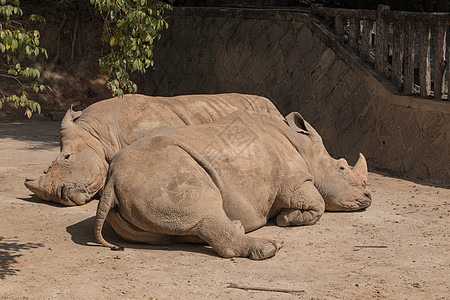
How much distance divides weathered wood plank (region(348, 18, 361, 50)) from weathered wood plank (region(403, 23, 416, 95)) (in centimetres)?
112

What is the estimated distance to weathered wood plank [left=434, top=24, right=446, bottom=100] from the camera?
9406mm

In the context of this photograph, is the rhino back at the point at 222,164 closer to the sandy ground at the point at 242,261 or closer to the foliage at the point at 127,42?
the sandy ground at the point at 242,261

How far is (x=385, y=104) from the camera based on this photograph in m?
10.3

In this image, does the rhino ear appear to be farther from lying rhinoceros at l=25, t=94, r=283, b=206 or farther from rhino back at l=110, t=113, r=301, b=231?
rhino back at l=110, t=113, r=301, b=231

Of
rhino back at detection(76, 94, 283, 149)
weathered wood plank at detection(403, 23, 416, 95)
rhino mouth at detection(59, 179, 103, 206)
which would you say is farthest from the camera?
weathered wood plank at detection(403, 23, 416, 95)

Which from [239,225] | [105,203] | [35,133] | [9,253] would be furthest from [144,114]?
[35,133]

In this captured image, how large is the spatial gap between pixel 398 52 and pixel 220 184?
4756mm

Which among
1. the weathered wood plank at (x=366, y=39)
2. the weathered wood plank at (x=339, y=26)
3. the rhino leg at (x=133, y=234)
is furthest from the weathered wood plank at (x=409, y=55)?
the rhino leg at (x=133, y=234)

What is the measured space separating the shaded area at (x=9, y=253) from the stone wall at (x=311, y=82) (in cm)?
526

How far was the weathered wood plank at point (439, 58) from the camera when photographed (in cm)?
→ 941

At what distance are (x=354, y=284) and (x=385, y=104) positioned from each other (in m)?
5.14

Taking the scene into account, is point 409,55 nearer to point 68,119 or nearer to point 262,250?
point 68,119

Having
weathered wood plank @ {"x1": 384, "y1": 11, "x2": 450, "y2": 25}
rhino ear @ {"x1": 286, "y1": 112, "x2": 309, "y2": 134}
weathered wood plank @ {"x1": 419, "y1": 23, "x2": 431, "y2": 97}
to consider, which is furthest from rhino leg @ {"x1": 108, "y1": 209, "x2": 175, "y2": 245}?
→ weathered wood plank @ {"x1": 384, "y1": 11, "x2": 450, "y2": 25}

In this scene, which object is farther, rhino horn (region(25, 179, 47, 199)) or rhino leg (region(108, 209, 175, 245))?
rhino horn (region(25, 179, 47, 199))
